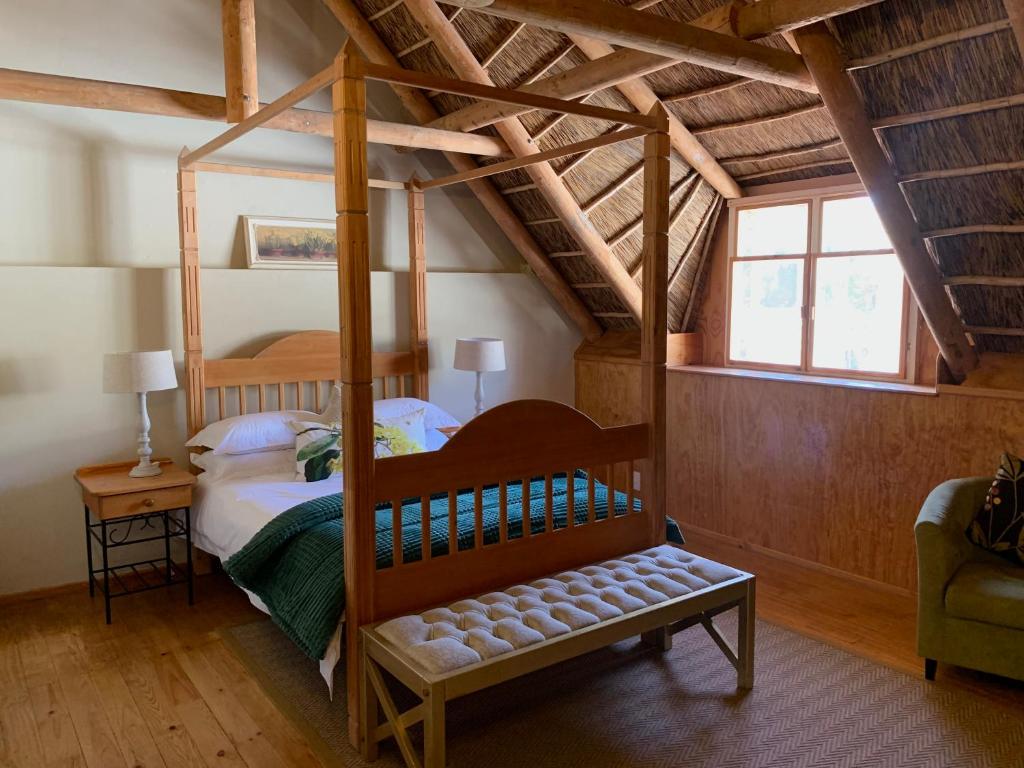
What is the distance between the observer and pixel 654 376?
10.7ft

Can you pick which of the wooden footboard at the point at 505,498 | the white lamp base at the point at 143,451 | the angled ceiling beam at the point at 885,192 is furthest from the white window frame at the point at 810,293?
the white lamp base at the point at 143,451

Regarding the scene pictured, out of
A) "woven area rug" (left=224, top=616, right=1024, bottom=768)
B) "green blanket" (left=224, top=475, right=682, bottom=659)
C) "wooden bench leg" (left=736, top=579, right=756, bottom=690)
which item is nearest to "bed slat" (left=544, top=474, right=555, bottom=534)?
"green blanket" (left=224, top=475, right=682, bottom=659)

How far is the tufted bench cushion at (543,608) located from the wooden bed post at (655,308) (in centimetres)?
27

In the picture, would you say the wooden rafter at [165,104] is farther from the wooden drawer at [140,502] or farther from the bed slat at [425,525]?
the bed slat at [425,525]

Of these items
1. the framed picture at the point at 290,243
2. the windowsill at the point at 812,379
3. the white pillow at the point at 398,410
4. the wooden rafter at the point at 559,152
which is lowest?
the white pillow at the point at 398,410

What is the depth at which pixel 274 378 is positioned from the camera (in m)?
4.40

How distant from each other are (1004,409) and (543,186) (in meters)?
2.44

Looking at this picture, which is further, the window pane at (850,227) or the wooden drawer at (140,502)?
the window pane at (850,227)

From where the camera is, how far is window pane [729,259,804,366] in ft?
15.6

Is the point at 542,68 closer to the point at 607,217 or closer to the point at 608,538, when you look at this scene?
the point at 607,217

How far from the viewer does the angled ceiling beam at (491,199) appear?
14.5 ft

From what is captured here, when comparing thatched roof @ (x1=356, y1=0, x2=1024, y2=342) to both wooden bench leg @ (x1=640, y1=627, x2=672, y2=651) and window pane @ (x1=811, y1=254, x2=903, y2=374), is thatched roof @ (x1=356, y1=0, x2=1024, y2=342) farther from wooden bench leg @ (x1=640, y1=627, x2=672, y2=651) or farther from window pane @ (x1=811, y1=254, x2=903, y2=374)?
wooden bench leg @ (x1=640, y1=627, x2=672, y2=651)

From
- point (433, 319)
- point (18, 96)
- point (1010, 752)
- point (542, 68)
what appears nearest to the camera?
point (1010, 752)

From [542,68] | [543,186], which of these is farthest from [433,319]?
[542,68]
